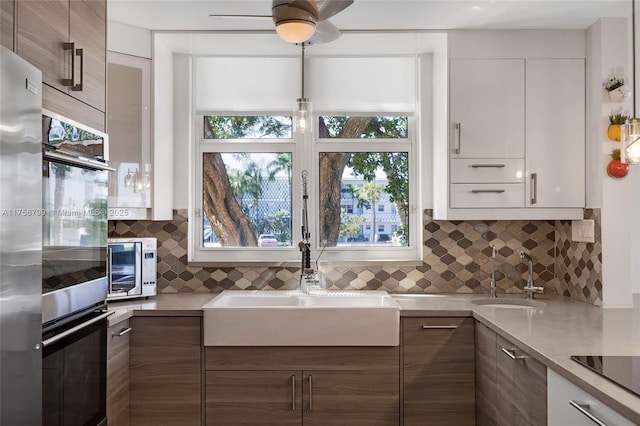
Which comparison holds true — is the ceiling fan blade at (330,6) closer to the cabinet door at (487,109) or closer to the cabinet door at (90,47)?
the cabinet door at (90,47)

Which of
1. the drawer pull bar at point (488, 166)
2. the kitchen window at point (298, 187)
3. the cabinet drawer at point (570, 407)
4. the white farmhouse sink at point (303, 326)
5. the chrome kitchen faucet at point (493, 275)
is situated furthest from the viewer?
the kitchen window at point (298, 187)

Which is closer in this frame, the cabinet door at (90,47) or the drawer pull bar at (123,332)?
the cabinet door at (90,47)

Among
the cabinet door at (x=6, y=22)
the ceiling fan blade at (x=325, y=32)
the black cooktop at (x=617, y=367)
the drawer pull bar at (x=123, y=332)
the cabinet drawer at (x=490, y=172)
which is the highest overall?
the ceiling fan blade at (x=325, y=32)

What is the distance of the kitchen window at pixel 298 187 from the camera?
3.45m

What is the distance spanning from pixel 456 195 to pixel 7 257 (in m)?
2.23

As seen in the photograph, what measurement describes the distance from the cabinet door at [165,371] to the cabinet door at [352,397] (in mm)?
579

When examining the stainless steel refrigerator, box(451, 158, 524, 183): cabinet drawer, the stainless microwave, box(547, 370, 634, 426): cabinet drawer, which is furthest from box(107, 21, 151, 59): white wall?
box(547, 370, 634, 426): cabinet drawer

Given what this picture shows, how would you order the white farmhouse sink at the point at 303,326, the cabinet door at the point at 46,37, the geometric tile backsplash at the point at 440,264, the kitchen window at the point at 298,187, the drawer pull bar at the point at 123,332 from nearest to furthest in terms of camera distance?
the cabinet door at the point at 46,37 < the drawer pull bar at the point at 123,332 < the white farmhouse sink at the point at 303,326 < the geometric tile backsplash at the point at 440,264 < the kitchen window at the point at 298,187

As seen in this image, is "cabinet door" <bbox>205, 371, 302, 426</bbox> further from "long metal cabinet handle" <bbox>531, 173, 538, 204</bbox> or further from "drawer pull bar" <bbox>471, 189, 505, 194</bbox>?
"long metal cabinet handle" <bbox>531, 173, 538, 204</bbox>

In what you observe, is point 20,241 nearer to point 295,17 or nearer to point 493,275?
A: point 295,17

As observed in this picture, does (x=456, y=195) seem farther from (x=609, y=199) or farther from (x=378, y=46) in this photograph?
(x=378, y=46)

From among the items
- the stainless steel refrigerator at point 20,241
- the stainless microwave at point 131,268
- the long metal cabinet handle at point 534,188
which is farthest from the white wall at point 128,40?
the long metal cabinet handle at point 534,188

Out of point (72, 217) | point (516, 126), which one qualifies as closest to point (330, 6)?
point (72, 217)

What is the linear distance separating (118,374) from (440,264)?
195 centimetres
